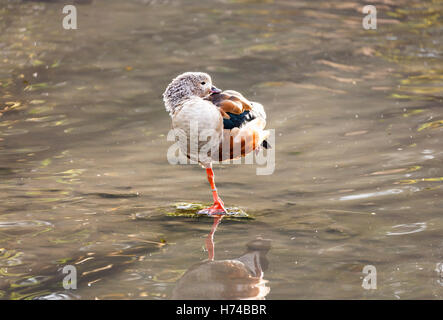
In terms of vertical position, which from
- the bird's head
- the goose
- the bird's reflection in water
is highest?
the bird's head

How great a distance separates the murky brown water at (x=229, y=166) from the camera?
5988mm

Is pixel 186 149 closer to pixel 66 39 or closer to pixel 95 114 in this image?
pixel 95 114

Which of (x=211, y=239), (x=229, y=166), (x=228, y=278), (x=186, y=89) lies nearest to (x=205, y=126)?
(x=186, y=89)

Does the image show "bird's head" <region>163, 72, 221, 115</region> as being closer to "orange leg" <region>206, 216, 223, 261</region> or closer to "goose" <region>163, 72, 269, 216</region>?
"goose" <region>163, 72, 269, 216</region>

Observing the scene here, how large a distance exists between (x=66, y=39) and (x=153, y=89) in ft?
14.0

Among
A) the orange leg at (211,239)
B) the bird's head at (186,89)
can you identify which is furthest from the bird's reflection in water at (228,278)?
the bird's head at (186,89)

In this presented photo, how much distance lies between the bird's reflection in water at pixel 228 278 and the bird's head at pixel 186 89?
1.51m

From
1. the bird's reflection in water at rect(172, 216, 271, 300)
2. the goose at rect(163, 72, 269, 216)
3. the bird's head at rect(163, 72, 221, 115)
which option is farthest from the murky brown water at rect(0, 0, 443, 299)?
the bird's head at rect(163, 72, 221, 115)

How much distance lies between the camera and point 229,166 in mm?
9305

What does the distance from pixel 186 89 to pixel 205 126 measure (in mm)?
514

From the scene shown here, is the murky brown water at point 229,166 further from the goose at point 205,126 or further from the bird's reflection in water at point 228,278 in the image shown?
the goose at point 205,126

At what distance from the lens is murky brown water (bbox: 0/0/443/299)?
5988 mm

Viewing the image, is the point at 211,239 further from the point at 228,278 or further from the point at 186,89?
the point at 186,89
